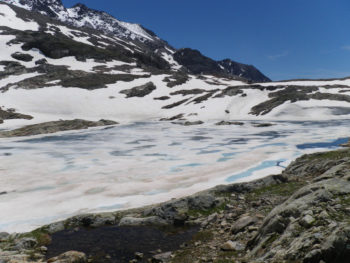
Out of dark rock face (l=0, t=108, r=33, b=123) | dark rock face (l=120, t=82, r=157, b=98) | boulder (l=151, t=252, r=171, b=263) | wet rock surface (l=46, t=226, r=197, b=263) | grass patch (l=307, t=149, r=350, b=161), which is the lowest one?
wet rock surface (l=46, t=226, r=197, b=263)

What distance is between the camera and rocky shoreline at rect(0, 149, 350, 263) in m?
5.75

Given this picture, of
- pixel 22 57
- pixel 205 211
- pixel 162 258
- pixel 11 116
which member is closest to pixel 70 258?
pixel 162 258

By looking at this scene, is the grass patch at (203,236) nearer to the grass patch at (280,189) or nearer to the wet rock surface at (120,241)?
the wet rock surface at (120,241)

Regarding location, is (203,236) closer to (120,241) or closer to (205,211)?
(205,211)

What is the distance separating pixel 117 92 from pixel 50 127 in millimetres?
46013

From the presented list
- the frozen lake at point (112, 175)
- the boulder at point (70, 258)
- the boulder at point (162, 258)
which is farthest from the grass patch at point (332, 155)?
the boulder at point (70, 258)

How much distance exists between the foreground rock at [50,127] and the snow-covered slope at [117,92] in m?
9.22

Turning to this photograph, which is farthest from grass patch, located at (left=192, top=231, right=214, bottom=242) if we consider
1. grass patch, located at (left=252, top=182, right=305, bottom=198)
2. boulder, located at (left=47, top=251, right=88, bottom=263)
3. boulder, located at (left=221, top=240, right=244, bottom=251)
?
grass patch, located at (left=252, top=182, right=305, bottom=198)

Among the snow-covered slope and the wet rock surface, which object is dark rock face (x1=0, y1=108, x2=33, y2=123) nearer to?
the snow-covered slope

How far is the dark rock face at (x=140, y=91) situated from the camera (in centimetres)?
9586

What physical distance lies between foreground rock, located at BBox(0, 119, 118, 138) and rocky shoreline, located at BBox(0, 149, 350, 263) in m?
43.3

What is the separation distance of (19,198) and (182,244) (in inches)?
A: 390

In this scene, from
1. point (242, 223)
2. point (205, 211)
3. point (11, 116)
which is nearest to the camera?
point (242, 223)

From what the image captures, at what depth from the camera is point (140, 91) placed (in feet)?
320
